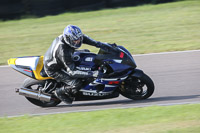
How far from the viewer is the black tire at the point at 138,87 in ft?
22.8

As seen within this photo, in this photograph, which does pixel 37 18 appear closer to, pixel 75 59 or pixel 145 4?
pixel 145 4

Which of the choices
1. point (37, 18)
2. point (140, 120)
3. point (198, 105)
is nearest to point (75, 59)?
point (140, 120)

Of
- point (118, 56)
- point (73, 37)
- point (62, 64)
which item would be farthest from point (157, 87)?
point (73, 37)

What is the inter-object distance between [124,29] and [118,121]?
913 cm

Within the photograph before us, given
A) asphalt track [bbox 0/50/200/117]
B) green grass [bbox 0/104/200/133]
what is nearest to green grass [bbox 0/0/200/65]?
asphalt track [bbox 0/50/200/117]

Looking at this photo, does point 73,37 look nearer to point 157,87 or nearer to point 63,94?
point 63,94

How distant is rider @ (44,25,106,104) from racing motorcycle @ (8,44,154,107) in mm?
156

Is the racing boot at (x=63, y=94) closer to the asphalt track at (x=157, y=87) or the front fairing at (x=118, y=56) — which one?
the asphalt track at (x=157, y=87)

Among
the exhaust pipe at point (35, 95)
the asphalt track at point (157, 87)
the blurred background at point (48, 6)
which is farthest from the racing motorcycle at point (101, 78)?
the blurred background at point (48, 6)

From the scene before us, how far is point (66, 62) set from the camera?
6.71 metres

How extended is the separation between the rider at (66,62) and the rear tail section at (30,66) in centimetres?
21

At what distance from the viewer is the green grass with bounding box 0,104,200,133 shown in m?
5.38

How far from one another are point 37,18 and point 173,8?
246 inches

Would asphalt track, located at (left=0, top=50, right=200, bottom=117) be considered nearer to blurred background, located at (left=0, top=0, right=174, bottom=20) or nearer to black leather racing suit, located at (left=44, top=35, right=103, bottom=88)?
black leather racing suit, located at (left=44, top=35, right=103, bottom=88)
